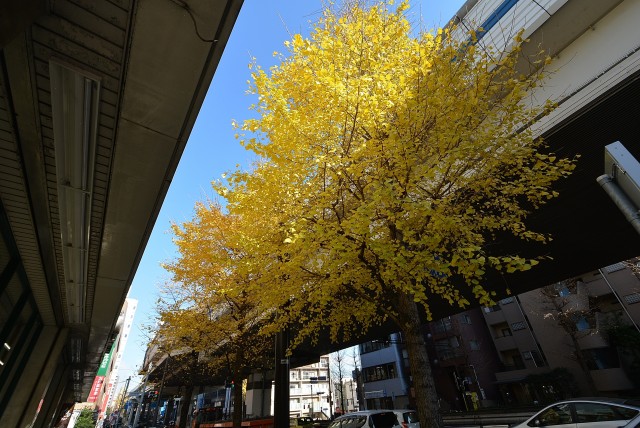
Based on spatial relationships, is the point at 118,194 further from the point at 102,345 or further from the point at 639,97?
the point at 102,345

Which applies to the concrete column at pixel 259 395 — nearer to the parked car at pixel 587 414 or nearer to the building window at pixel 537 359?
the parked car at pixel 587 414

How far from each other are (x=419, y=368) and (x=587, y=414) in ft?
16.1

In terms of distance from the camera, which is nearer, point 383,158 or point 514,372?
point 383,158

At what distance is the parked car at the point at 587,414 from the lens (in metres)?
6.85

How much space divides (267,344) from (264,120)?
12500 mm

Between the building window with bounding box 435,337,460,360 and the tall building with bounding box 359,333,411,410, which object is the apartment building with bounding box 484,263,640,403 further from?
the tall building with bounding box 359,333,411,410

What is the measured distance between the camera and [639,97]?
18.2 feet

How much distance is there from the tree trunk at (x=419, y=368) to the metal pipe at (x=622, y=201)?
474 cm

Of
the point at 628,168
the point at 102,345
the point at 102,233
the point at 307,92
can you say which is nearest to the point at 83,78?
the point at 102,233

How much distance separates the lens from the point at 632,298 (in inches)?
1037

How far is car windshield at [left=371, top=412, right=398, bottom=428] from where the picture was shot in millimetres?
10469

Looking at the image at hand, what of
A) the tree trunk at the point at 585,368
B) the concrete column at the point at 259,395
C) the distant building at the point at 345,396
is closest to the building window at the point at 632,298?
the tree trunk at the point at 585,368

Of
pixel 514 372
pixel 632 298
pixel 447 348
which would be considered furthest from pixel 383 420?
pixel 447 348

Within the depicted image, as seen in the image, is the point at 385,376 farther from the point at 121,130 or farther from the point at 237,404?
the point at 121,130
